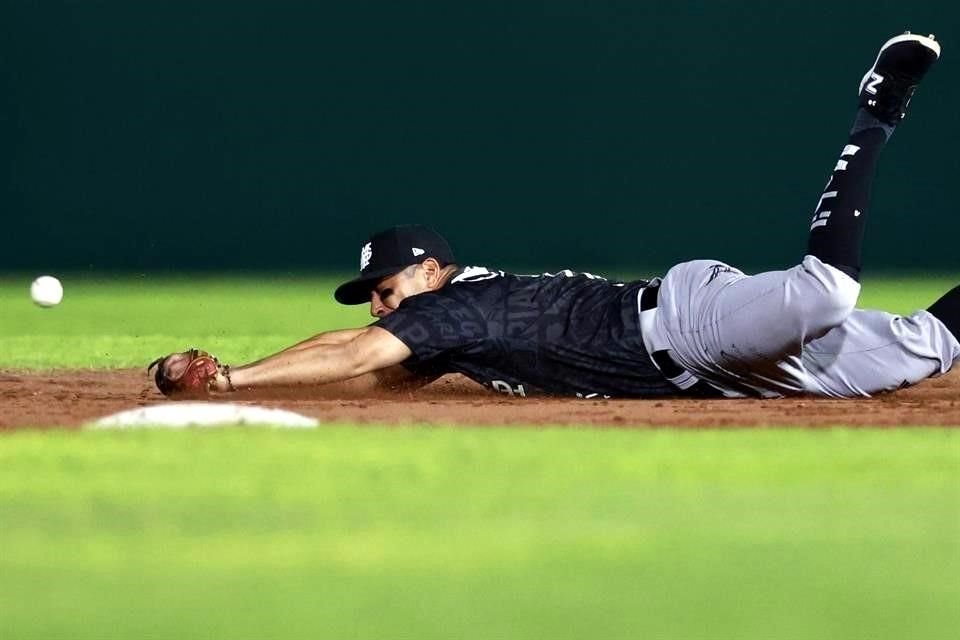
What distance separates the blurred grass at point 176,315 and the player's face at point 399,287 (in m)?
1.98

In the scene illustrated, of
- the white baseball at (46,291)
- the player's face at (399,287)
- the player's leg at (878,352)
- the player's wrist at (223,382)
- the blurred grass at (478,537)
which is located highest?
the white baseball at (46,291)

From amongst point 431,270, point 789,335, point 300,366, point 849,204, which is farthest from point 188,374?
point 849,204

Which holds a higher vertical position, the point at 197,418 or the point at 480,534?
the point at 197,418

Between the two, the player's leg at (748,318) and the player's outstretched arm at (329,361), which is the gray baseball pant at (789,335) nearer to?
the player's leg at (748,318)

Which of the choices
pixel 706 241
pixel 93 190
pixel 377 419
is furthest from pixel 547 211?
pixel 377 419

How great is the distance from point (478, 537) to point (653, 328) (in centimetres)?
261

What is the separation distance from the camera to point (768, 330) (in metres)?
5.24

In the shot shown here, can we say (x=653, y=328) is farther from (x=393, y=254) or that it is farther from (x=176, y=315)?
(x=176, y=315)

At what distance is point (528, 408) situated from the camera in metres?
5.24

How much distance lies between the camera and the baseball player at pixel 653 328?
207 inches

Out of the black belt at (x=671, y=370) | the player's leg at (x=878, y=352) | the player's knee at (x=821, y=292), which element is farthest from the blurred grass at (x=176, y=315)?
the player's knee at (x=821, y=292)

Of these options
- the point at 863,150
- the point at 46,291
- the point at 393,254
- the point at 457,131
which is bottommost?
the point at 393,254

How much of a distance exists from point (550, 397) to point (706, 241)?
7.19 m

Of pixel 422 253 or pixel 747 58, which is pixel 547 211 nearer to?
pixel 747 58
